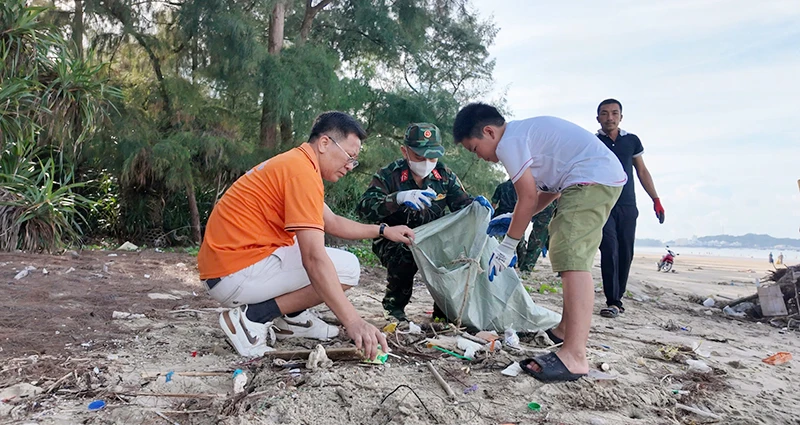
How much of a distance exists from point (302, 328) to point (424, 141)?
1.31 m

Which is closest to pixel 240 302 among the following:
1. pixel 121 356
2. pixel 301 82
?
pixel 121 356

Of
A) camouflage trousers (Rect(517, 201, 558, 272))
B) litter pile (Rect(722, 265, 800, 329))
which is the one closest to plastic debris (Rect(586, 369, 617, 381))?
litter pile (Rect(722, 265, 800, 329))

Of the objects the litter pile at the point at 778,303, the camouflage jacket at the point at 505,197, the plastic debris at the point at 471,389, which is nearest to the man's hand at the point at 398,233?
the plastic debris at the point at 471,389

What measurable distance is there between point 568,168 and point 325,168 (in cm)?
113

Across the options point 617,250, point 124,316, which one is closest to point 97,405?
point 124,316

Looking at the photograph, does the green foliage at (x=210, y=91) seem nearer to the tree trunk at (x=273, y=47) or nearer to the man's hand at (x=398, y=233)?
the tree trunk at (x=273, y=47)

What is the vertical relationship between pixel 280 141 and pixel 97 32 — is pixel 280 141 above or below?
A: below

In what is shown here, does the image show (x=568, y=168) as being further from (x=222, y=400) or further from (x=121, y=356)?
(x=121, y=356)

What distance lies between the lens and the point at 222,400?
201cm

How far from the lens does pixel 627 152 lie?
459 cm

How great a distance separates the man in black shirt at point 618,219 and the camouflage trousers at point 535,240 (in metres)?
1.32

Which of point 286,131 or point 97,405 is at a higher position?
point 286,131

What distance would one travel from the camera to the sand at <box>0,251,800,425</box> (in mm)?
1957

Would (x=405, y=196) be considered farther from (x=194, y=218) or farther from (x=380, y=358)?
(x=194, y=218)
